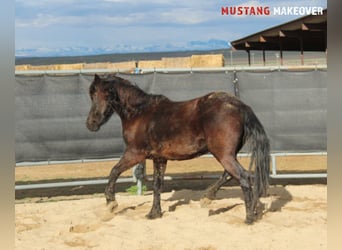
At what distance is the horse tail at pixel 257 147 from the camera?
486 cm

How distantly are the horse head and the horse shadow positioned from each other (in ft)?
4.63

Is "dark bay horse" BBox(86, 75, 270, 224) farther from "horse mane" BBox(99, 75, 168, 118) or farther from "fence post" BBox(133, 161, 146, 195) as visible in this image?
"fence post" BBox(133, 161, 146, 195)

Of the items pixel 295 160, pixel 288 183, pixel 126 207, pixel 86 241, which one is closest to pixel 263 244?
pixel 86 241

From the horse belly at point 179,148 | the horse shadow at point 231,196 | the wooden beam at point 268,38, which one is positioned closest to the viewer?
the horse belly at point 179,148

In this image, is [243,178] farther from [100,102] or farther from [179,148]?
[100,102]

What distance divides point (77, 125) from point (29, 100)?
0.74m

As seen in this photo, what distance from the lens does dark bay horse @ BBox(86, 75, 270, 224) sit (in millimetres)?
4812

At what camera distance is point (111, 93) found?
534cm

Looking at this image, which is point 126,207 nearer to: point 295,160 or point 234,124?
point 234,124

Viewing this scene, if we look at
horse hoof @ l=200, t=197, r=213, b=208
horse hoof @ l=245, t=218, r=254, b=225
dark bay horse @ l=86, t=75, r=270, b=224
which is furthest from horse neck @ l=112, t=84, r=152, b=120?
horse hoof @ l=245, t=218, r=254, b=225

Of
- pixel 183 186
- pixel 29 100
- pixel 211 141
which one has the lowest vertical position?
pixel 183 186

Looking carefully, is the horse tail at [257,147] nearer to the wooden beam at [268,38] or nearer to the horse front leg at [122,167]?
the horse front leg at [122,167]

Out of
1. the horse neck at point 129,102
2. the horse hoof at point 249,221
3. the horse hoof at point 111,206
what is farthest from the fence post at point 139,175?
the horse hoof at point 249,221

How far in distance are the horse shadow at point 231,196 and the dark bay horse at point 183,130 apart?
636 millimetres
